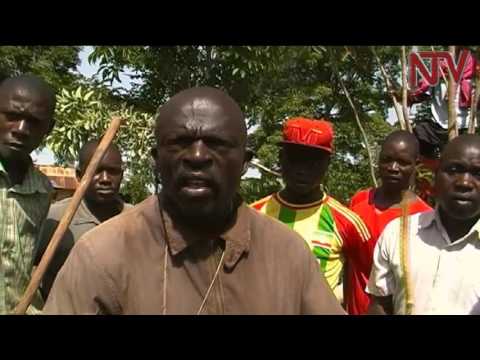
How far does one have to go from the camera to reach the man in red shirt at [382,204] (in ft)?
13.7

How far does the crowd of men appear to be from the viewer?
85.5 inches

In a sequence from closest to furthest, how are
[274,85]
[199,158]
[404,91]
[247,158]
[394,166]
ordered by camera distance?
[199,158] < [247,158] < [394,166] < [404,91] < [274,85]

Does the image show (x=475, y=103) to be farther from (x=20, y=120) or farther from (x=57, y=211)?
(x=20, y=120)

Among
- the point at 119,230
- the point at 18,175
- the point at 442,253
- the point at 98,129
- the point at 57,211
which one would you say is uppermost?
the point at 119,230

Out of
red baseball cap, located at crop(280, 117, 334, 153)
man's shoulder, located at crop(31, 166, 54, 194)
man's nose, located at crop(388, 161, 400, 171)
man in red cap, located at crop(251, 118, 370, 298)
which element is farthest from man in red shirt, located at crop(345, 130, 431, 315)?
man's shoulder, located at crop(31, 166, 54, 194)

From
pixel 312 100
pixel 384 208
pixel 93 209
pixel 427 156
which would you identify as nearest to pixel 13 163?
pixel 93 209

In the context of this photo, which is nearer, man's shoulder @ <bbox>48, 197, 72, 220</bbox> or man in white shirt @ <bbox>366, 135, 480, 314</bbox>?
man in white shirt @ <bbox>366, 135, 480, 314</bbox>

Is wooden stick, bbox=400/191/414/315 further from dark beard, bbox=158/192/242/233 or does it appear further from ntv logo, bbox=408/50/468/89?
ntv logo, bbox=408/50/468/89

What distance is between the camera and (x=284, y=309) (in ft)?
7.46

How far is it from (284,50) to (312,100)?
6.62 metres

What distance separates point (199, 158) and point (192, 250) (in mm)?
296

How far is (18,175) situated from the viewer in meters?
3.47

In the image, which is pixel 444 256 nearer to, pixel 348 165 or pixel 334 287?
pixel 334 287

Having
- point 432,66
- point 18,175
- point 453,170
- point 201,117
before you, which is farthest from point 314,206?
point 432,66
